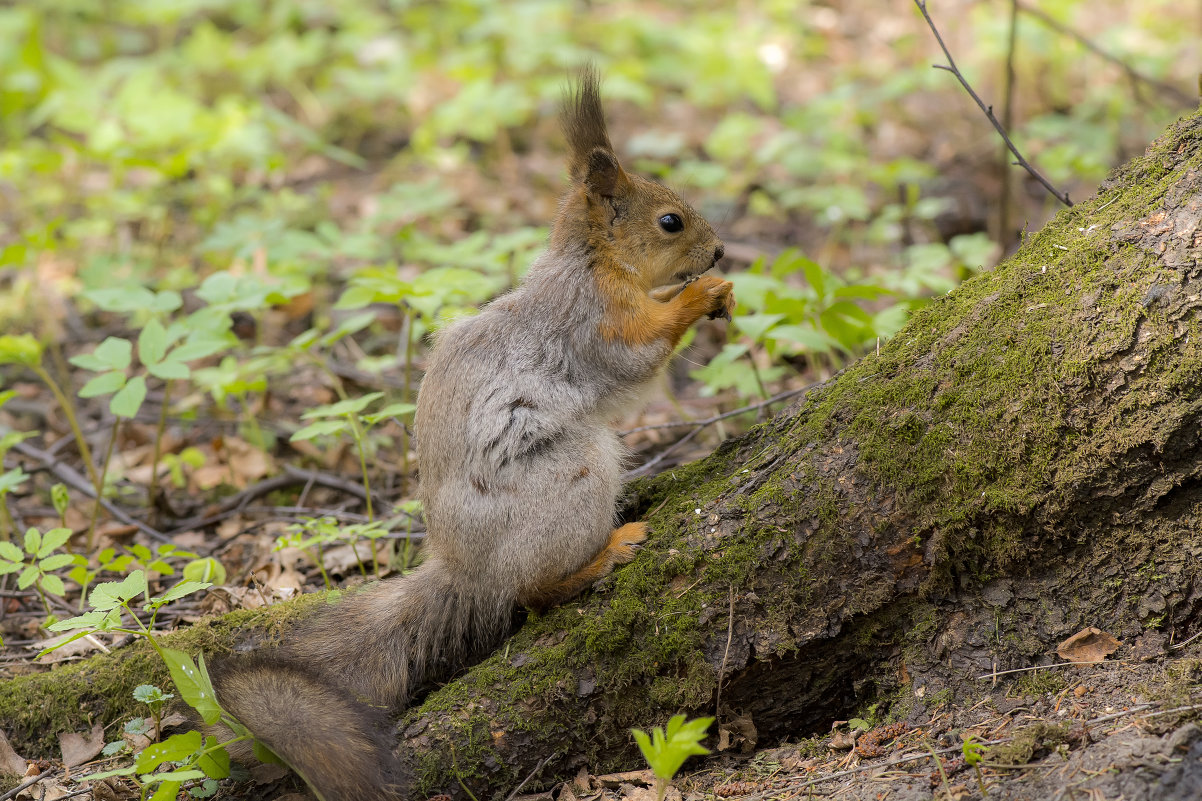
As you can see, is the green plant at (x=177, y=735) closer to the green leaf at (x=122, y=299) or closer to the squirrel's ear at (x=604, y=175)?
the green leaf at (x=122, y=299)

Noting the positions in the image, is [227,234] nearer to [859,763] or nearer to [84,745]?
[84,745]

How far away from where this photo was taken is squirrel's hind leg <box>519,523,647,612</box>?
271 cm

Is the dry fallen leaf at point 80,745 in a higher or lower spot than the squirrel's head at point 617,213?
lower

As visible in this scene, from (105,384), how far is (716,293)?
2.24 meters

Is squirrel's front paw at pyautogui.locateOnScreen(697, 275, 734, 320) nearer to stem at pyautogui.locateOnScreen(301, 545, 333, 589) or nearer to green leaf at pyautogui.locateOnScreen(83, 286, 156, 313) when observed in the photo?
stem at pyautogui.locateOnScreen(301, 545, 333, 589)

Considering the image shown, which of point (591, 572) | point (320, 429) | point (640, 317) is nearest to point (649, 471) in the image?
point (640, 317)

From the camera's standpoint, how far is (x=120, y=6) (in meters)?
10.6

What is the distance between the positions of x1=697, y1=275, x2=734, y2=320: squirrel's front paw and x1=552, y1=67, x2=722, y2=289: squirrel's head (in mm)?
308

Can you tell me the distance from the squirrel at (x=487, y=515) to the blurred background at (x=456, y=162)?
2.20ft

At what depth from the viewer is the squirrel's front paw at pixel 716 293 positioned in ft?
10.5

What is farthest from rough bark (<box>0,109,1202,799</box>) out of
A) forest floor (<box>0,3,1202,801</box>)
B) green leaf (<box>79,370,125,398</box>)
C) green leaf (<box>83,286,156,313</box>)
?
green leaf (<box>83,286,156,313</box>)

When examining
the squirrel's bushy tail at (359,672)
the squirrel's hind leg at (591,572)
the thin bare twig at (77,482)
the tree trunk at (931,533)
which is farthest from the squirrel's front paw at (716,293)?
the thin bare twig at (77,482)

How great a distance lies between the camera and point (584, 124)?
3.43 m

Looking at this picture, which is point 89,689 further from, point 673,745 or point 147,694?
point 673,745
